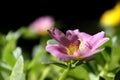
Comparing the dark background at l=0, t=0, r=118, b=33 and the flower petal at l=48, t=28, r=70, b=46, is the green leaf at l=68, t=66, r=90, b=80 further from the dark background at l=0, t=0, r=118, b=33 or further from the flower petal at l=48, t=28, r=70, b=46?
the dark background at l=0, t=0, r=118, b=33

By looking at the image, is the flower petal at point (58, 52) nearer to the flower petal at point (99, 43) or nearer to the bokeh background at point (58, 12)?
the flower petal at point (99, 43)

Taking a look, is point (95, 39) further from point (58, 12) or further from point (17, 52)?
point (58, 12)

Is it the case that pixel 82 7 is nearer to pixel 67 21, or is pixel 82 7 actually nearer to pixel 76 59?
pixel 67 21

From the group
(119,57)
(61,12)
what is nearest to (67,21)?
(61,12)

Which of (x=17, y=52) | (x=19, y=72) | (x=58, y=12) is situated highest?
(x=58, y=12)

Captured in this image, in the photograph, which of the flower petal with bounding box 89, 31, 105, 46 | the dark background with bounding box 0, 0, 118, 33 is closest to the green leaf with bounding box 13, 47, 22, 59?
the flower petal with bounding box 89, 31, 105, 46

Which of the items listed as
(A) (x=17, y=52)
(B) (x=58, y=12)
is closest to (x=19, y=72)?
(A) (x=17, y=52)

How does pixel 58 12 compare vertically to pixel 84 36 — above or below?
above
